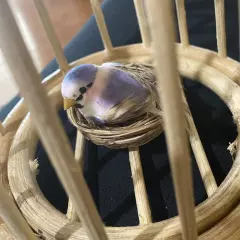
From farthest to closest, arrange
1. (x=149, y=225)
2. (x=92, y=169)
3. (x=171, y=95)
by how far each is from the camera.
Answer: (x=92, y=169) < (x=149, y=225) < (x=171, y=95)

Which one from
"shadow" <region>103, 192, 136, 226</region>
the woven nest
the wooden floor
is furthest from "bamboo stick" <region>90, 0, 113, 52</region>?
the wooden floor

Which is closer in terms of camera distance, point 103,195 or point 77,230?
point 77,230

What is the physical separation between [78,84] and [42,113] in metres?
0.33

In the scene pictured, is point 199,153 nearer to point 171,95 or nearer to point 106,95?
point 106,95

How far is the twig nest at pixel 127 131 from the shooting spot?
1.93 feet

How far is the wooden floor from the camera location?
4.30 ft

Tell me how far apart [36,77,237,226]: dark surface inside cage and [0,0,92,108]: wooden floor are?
A: 62 centimetres

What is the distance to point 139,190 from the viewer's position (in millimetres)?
574

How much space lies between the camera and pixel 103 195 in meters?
0.64

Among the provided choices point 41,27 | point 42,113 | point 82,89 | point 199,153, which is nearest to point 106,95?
point 82,89

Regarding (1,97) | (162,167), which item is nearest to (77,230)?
(162,167)

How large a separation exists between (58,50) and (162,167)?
243 mm

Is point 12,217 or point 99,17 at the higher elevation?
point 99,17

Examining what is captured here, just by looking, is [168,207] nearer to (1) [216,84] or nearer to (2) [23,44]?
(1) [216,84]
